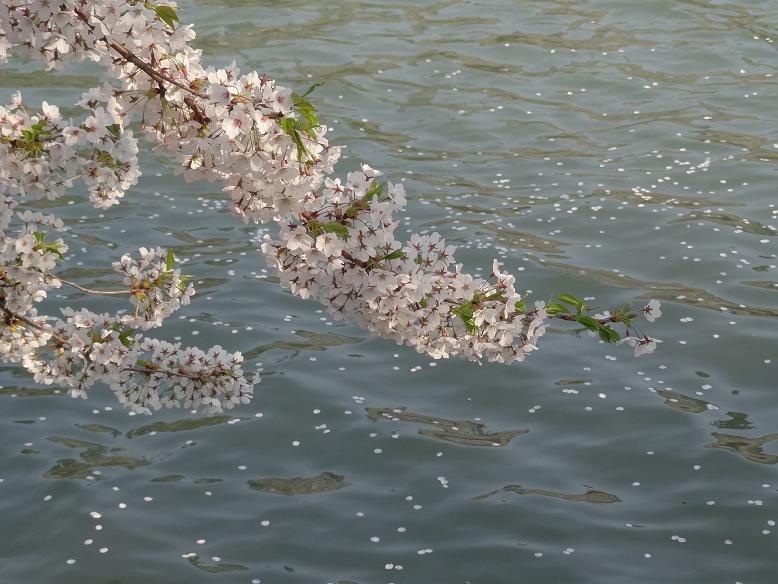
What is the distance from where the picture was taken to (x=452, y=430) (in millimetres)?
9648

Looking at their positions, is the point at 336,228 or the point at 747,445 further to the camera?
the point at 747,445

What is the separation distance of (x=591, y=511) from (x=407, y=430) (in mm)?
1750

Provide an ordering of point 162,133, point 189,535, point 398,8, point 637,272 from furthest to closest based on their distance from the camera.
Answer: point 398,8, point 637,272, point 189,535, point 162,133

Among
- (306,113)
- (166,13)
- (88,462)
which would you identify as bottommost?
(88,462)

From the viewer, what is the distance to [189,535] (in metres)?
8.36

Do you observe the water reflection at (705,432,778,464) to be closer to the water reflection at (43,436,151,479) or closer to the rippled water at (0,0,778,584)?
the rippled water at (0,0,778,584)

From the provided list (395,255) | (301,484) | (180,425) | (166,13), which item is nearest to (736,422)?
(301,484)

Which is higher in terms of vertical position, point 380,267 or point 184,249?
point 380,267

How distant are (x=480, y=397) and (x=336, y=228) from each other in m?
4.94

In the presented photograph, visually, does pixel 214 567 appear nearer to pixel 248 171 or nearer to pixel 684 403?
pixel 248 171

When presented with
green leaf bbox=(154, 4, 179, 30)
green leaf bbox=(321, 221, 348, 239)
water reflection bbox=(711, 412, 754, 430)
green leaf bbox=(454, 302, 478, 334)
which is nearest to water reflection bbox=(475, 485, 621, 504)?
water reflection bbox=(711, 412, 754, 430)

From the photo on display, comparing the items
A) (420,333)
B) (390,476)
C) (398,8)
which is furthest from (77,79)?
(420,333)

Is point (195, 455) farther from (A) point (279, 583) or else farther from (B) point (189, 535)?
(A) point (279, 583)

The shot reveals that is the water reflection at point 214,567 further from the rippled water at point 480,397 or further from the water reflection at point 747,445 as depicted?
the water reflection at point 747,445
